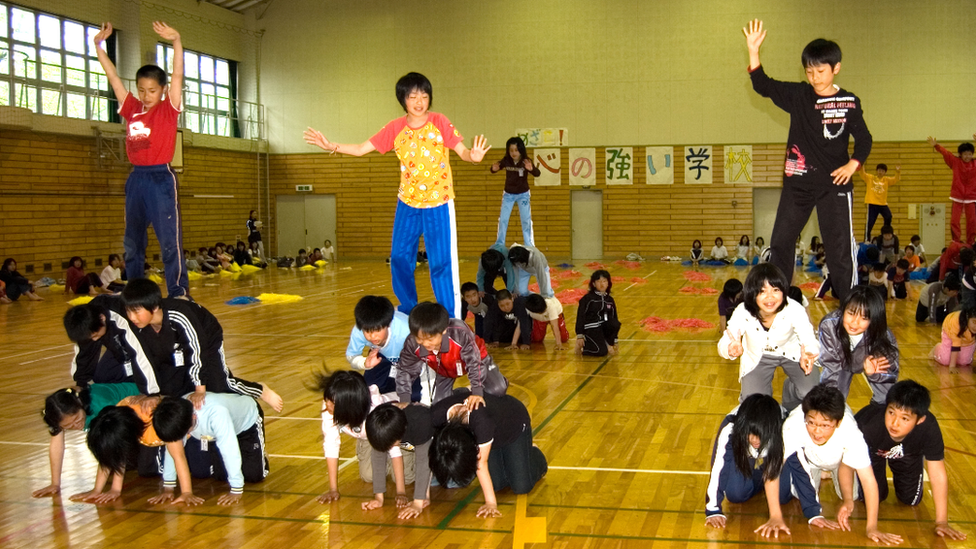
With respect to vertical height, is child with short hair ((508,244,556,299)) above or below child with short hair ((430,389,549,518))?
above

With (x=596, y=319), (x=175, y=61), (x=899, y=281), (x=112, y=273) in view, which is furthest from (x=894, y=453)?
(x=112, y=273)

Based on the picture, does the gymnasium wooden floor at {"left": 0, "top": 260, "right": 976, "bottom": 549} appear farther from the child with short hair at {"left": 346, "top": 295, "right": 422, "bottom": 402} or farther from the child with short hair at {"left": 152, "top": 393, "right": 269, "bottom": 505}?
the child with short hair at {"left": 346, "top": 295, "right": 422, "bottom": 402}

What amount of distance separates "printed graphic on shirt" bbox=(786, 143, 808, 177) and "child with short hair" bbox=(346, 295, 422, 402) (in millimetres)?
2506

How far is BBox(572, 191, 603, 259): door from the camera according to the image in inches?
930

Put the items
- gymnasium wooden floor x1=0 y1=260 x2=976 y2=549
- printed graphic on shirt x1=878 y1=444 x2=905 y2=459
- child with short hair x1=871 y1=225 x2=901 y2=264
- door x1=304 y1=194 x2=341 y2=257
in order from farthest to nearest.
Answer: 1. door x1=304 y1=194 x2=341 y2=257
2. child with short hair x1=871 y1=225 x2=901 y2=264
3. printed graphic on shirt x1=878 y1=444 x2=905 y2=459
4. gymnasium wooden floor x1=0 y1=260 x2=976 y2=549

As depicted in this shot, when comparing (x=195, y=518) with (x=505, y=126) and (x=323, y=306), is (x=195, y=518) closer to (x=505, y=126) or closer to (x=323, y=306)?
(x=323, y=306)

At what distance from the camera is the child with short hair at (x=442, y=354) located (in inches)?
171

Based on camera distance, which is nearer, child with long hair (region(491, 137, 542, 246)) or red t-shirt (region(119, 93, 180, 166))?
red t-shirt (region(119, 93, 180, 166))

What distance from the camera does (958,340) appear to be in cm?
767

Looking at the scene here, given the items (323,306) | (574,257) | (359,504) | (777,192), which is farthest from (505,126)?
(359,504)

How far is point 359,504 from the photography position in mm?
4496

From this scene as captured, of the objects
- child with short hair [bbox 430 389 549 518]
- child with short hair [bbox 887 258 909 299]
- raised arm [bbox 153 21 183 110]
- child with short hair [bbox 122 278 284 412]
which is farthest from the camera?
child with short hair [bbox 887 258 909 299]

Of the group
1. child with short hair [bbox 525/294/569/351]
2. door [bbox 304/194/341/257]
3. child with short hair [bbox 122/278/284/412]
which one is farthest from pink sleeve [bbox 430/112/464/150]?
door [bbox 304/194/341/257]

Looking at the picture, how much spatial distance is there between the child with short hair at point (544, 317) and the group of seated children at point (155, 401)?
A: 14.3 feet
